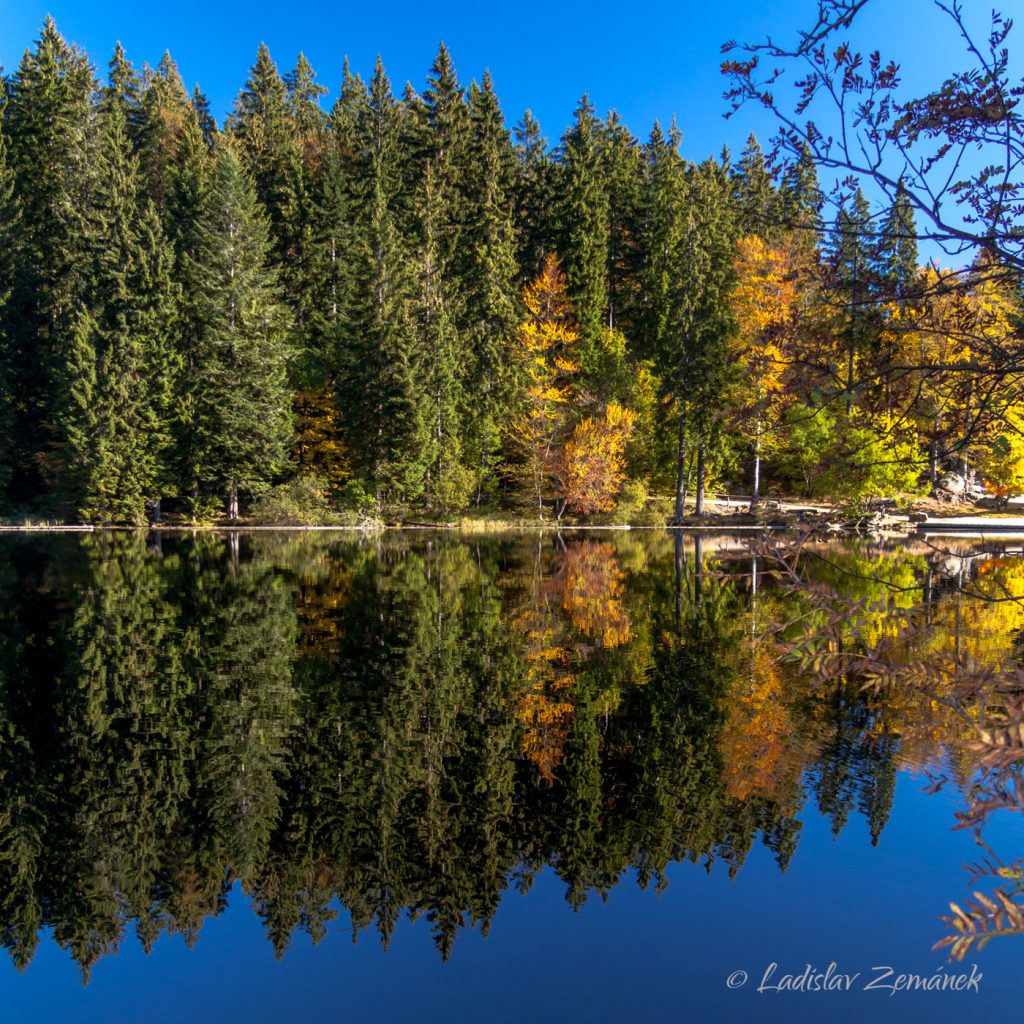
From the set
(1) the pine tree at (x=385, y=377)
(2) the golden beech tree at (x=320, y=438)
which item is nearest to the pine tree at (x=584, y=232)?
(1) the pine tree at (x=385, y=377)

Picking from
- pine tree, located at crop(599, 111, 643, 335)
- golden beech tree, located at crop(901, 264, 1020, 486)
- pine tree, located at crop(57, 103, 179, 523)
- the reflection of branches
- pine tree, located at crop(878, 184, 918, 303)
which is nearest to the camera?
the reflection of branches

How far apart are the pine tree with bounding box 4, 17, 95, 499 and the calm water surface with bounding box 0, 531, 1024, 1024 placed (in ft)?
97.6

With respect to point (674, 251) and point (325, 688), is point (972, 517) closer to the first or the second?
point (674, 251)

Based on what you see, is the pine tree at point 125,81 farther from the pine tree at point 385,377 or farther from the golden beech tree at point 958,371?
the golden beech tree at point 958,371

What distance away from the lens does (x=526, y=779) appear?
816cm

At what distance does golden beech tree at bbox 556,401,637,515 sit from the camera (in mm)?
38062

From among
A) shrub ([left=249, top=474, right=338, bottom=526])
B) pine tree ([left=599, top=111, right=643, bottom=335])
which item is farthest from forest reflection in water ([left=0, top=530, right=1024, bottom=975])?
pine tree ([left=599, top=111, right=643, bottom=335])

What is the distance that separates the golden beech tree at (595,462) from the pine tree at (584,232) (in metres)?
5.58

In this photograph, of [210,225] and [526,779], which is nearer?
[526,779]

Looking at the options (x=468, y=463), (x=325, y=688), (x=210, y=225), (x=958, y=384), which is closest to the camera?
(x=958, y=384)

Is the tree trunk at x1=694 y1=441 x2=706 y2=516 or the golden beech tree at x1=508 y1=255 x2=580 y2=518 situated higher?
the golden beech tree at x1=508 y1=255 x2=580 y2=518

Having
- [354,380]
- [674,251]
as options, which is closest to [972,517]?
[674,251]

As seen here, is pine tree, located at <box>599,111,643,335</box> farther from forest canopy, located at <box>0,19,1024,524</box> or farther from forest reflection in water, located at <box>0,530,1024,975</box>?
forest reflection in water, located at <box>0,530,1024,975</box>

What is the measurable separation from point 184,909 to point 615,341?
133 feet
